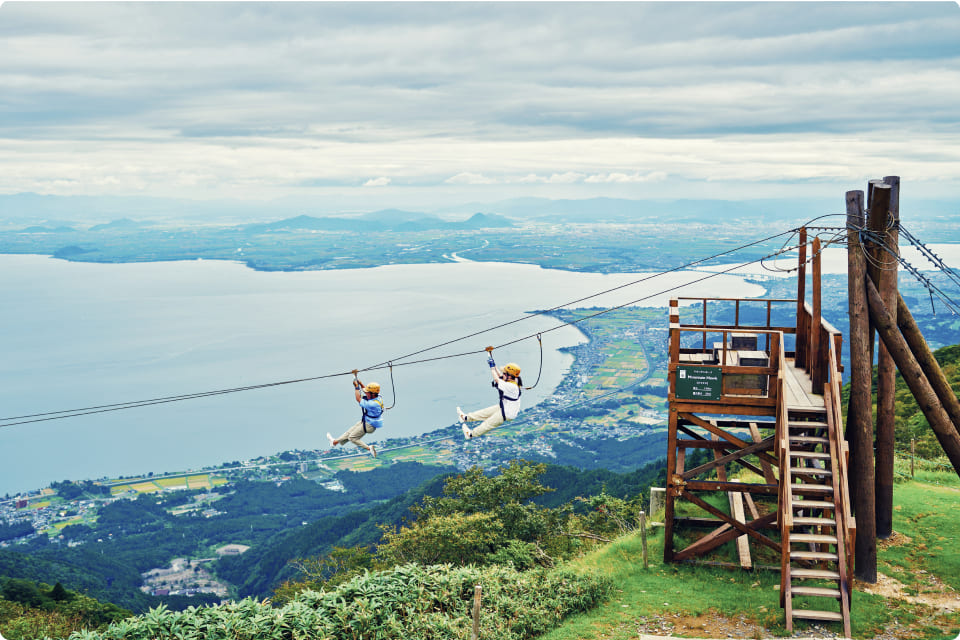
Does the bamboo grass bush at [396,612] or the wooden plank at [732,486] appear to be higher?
the wooden plank at [732,486]

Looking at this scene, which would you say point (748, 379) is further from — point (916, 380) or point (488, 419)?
point (488, 419)

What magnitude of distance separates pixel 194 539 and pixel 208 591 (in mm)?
15000

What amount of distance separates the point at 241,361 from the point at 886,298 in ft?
371

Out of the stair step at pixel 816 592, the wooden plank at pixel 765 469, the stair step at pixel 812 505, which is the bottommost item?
the stair step at pixel 816 592

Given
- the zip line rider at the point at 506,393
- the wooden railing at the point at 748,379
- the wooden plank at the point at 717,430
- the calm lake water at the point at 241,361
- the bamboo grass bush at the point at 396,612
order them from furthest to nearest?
the calm lake water at the point at 241,361, the wooden plank at the point at 717,430, the zip line rider at the point at 506,393, the wooden railing at the point at 748,379, the bamboo grass bush at the point at 396,612

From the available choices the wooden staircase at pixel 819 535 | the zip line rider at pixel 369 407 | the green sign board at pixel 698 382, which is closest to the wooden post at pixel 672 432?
the green sign board at pixel 698 382

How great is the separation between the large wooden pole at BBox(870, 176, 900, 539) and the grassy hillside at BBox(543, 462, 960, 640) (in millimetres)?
1141

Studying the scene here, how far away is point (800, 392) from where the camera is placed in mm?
10523

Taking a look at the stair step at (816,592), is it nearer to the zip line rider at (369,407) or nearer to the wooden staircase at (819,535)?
the wooden staircase at (819,535)

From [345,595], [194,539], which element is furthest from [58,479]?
[345,595]

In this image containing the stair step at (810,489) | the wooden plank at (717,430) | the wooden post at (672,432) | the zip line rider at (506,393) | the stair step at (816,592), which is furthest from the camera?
the wooden plank at (717,430)

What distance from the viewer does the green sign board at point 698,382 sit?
33.4ft

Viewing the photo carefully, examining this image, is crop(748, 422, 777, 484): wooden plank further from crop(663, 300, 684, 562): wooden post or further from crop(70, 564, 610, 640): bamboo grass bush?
crop(70, 564, 610, 640): bamboo grass bush

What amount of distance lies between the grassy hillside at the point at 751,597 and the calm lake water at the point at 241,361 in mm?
76518
